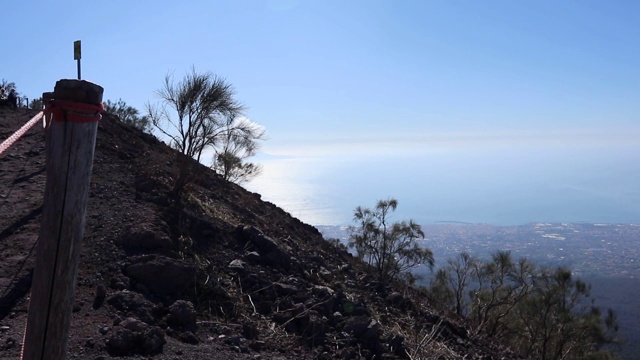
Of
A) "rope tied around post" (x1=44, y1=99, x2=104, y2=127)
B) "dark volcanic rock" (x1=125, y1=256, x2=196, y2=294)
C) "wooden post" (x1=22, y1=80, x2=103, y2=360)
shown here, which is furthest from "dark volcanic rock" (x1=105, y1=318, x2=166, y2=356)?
"rope tied around post" (x1=44, y1=99, x2=104, y2=127)

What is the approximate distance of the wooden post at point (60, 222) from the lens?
7.97 ft

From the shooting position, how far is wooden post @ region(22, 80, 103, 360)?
243cm

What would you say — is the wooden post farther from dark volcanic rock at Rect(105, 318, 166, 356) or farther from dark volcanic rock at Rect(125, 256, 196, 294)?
dark volcanic rock at Rect(125, 256, 196, 294)

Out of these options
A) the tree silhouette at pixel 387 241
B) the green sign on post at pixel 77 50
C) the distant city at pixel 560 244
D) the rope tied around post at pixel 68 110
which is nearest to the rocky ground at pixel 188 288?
the green sign on post at pixel 77 50

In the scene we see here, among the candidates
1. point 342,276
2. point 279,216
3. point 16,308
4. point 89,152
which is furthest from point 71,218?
point 279,216

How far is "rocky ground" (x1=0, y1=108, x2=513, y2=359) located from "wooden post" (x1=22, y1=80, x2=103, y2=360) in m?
2.68

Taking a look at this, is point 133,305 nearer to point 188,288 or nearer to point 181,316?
point 181,316

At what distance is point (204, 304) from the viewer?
6.90 meters

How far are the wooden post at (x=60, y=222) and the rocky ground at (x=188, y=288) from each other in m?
2.68

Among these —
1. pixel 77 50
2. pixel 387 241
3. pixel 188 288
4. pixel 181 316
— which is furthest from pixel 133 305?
pixel 387 241

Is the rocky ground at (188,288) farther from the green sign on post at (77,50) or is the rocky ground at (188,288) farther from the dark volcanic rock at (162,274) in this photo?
the green sign on post at (77,50)

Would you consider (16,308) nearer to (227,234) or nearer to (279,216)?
(227,234)

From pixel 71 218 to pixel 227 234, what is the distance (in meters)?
6.79

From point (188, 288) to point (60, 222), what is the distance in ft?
15.5
